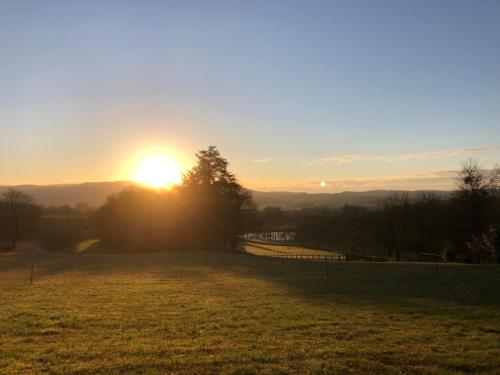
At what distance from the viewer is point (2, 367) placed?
30.2 feet

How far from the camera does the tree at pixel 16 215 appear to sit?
7400 centimetres

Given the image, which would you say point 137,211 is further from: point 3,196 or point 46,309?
point 46,309

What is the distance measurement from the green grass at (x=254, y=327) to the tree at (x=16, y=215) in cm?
5607

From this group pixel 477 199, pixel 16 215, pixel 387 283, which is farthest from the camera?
A: pixel 16 215

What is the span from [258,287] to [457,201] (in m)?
39.5

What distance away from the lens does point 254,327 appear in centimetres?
1334

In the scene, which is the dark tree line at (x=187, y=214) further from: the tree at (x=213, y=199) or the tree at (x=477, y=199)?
the tree at (x=477, y=199)

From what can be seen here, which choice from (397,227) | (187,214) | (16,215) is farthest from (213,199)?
(16,215)

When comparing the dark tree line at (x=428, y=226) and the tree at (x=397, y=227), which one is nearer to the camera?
the dark tree line at (x=428, y=226)

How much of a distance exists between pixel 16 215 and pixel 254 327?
71649 mm

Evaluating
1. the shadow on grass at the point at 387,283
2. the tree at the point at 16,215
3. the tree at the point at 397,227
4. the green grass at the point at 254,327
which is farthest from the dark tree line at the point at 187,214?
the green grass at the point at 254,327

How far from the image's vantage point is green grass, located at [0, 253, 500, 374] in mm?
9539

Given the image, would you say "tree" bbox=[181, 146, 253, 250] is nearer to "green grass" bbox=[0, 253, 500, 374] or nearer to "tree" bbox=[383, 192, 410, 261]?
"tree" bbox=[383, 192, 410, 261]

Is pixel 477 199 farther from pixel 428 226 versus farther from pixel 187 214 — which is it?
pixel 187 214
